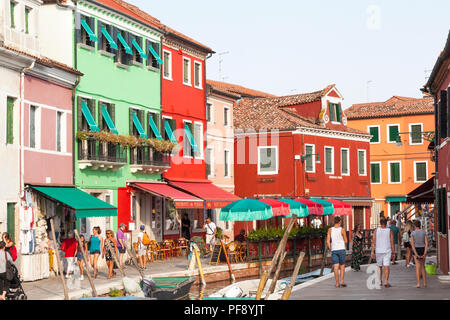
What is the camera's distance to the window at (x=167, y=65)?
37.4m

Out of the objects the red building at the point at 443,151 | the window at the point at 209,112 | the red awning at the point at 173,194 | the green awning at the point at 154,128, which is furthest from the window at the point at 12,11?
the window at the point at 209,112

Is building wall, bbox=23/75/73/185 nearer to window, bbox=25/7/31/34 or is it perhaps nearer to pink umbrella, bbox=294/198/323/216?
window, bbox=25/7/31/34

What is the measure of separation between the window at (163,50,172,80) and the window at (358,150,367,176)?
2019cm

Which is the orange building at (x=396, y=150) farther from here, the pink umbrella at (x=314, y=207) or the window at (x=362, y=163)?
the pink umbrella at (x=314, y=207)

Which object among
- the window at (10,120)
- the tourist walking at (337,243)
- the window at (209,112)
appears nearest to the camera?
the tourist walking at (337,243)

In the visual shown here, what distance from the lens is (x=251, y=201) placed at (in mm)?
31297

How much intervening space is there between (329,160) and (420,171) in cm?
1449

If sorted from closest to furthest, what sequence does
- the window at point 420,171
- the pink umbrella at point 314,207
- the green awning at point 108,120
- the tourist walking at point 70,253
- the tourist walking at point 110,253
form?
the tourist walking at point 70,253
the tourist walking at point 110,253
the green awning at point 108,120
the pink umbrella at point 314,207
the window at point 420,171

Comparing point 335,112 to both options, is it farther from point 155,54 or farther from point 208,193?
point 155,54

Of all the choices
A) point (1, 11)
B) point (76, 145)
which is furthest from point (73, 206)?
point (1, 11)

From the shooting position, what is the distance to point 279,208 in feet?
110

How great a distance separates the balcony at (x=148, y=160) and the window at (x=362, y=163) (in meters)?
21.2

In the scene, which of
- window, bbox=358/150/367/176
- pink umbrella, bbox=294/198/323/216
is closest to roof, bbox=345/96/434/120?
window, bbox=358/150/367/176
